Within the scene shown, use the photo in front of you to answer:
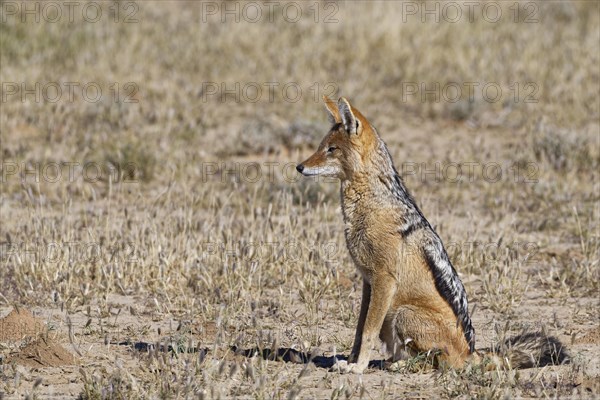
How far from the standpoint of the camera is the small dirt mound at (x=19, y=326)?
678 centimetres

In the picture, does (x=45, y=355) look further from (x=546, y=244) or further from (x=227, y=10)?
(x=227, y=10)

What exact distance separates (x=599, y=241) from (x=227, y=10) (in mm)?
9657

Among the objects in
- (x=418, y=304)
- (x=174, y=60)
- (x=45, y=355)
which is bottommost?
(x=45, y=355)

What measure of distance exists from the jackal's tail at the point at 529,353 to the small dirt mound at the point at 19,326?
9.65 ft

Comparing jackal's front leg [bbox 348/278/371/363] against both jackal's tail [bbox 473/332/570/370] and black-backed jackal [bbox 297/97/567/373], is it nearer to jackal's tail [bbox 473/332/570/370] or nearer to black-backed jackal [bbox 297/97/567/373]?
black-backed jackal [bbox 297/97/567/373]

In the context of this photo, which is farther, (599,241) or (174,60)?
(174,60)

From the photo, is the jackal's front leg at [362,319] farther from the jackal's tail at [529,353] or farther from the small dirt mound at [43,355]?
the small dirt mound at [43,355]

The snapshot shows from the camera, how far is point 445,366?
6.16 m

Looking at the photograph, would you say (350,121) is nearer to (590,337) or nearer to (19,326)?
(590,337)

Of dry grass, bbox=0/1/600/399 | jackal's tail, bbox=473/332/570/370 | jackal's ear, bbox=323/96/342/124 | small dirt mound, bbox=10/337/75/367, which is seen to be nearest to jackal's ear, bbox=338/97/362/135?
jackal's ear, bbox=323/96/342/124

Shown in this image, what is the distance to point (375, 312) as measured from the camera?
6238mm

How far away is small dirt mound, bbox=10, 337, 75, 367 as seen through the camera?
6266 mm

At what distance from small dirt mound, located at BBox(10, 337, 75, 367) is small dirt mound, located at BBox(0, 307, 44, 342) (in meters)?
0.39

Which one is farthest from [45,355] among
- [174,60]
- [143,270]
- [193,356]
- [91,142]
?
[174,60]
